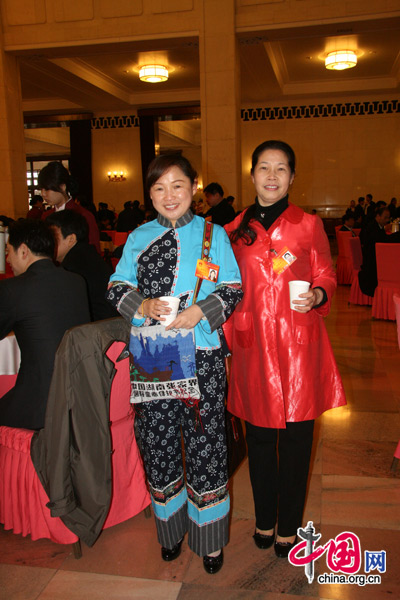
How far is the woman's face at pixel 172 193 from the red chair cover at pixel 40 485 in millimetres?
603

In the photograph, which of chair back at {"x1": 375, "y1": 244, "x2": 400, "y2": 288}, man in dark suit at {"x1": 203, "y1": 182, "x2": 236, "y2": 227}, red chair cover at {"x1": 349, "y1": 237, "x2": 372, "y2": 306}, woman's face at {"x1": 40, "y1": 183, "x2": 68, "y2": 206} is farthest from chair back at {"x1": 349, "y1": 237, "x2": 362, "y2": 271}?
woman's face at {"x1": 40, "y1": 183, "x2": 68, "y2": 206}

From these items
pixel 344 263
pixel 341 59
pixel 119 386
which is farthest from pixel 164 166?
pixel 341 59

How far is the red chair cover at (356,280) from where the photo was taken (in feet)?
23.1

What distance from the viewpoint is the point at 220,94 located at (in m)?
8.10

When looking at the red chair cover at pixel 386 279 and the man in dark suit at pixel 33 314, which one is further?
the red chair cover at pixel 386 279

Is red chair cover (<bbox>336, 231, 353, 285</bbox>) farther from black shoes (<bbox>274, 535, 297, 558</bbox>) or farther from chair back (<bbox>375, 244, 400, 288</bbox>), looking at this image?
black shoes (<bbox>274, 535, 297, 558</bbox>)

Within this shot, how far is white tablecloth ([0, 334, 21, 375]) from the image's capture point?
241 centimetres

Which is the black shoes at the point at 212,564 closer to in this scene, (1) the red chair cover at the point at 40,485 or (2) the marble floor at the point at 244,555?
(2) the marble floor at the point at 244,555

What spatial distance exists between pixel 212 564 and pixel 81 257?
5.59 feet

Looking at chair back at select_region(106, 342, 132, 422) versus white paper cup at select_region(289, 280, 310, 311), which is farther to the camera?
chair back at select_region(106, 342, 132, 422)

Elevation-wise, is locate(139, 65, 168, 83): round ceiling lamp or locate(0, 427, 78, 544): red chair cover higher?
locate(139, 65, 168, 83): round ceiling lamp

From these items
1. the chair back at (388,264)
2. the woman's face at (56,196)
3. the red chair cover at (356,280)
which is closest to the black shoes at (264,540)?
the woman's face at (56,196)

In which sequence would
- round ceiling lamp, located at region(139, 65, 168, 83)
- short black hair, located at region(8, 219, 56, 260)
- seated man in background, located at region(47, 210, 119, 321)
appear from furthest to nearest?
round ceiling lamp, located at region(139, 65, 168, 83) < seated man in background, located at region(47, 210, 119, 321) < short black hair, located at region(8, 219, 56, 260)

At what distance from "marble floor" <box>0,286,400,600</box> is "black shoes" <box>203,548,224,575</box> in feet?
0.07
